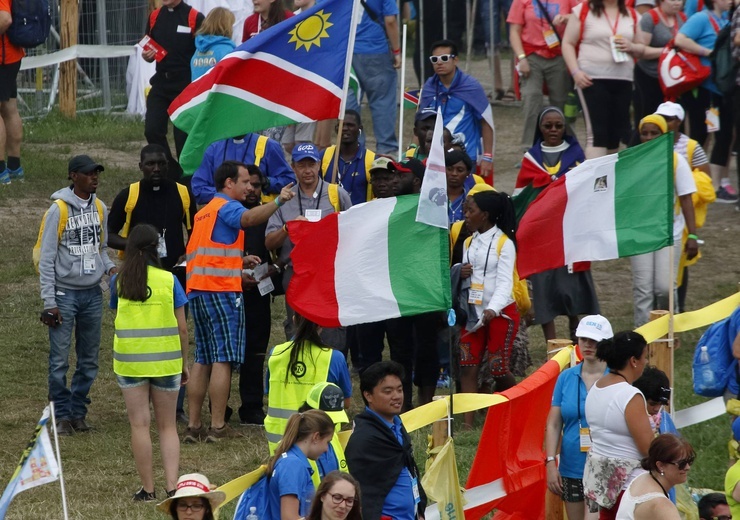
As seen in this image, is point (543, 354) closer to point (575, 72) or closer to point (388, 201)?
point (575, 72)

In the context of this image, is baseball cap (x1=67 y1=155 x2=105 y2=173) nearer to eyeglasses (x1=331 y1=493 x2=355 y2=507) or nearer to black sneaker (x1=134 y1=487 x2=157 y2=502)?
black sneaker (x1=134 y1=487 x2=157 y2=502)

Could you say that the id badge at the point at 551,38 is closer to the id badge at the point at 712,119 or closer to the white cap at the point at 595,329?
the id badge at the point at 712,119

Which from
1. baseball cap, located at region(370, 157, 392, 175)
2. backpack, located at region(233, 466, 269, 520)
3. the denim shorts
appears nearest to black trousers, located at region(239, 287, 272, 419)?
baseball cap, located at region(370, 157, 392, 175)

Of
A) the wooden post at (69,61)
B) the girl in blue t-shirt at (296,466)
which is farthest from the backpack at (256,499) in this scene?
the wooden post at (69,61)

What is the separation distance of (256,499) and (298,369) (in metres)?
1.52

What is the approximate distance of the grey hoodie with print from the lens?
34.1 ft

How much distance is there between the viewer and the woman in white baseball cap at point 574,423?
27.6ft

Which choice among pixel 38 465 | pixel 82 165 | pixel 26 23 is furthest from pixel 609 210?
pixel 26 23

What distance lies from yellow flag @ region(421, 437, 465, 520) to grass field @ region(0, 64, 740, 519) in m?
1.51

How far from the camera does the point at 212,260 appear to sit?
10.3 meters

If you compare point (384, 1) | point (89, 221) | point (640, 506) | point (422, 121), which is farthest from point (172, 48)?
point (640, 506)

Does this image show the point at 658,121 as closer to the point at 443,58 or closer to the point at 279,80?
the point at 443,58

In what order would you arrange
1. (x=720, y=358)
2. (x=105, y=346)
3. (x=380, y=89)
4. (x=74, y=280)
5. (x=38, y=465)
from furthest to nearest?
(x=380, y=89), (x=105, y=346), (x=74, y=280), (x=720, y=358), (x=38, y=465)

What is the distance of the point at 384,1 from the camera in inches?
634
